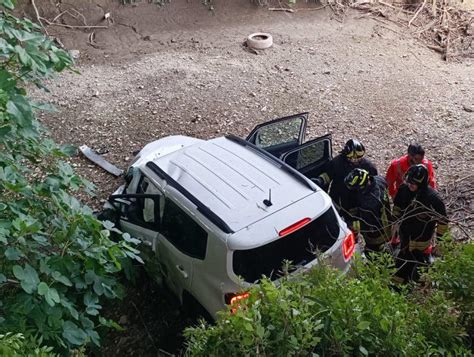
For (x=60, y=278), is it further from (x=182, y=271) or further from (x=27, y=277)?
(x=182, y=271)

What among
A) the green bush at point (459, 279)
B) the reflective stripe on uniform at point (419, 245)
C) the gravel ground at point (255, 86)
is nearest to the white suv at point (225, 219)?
the reflective stripe on uniform at point (419, 245)


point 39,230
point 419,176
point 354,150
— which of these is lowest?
point 354,150

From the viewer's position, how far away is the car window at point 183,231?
4.30 m

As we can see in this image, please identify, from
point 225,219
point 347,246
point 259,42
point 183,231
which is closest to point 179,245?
point 183,231

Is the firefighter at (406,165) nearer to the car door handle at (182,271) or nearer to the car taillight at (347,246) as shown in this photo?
the car taillight at (347,246)

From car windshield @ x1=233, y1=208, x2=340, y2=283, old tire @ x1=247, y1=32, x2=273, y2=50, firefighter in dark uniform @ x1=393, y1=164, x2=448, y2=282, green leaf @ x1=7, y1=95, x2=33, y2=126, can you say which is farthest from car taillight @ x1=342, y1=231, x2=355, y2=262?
old tire @ x1=247, y1=32, x2=273, y2=50

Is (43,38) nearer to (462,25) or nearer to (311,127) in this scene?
(311,127)

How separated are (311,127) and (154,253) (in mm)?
4255

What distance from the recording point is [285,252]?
4.12 metres

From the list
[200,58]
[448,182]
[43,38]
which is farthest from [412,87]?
[43,38]

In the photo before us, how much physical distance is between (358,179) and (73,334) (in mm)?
3006

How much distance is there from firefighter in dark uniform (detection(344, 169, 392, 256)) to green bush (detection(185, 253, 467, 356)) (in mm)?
2571

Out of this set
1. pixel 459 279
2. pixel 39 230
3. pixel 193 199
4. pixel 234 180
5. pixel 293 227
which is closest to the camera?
pixel 459 279

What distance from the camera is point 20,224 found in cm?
299
